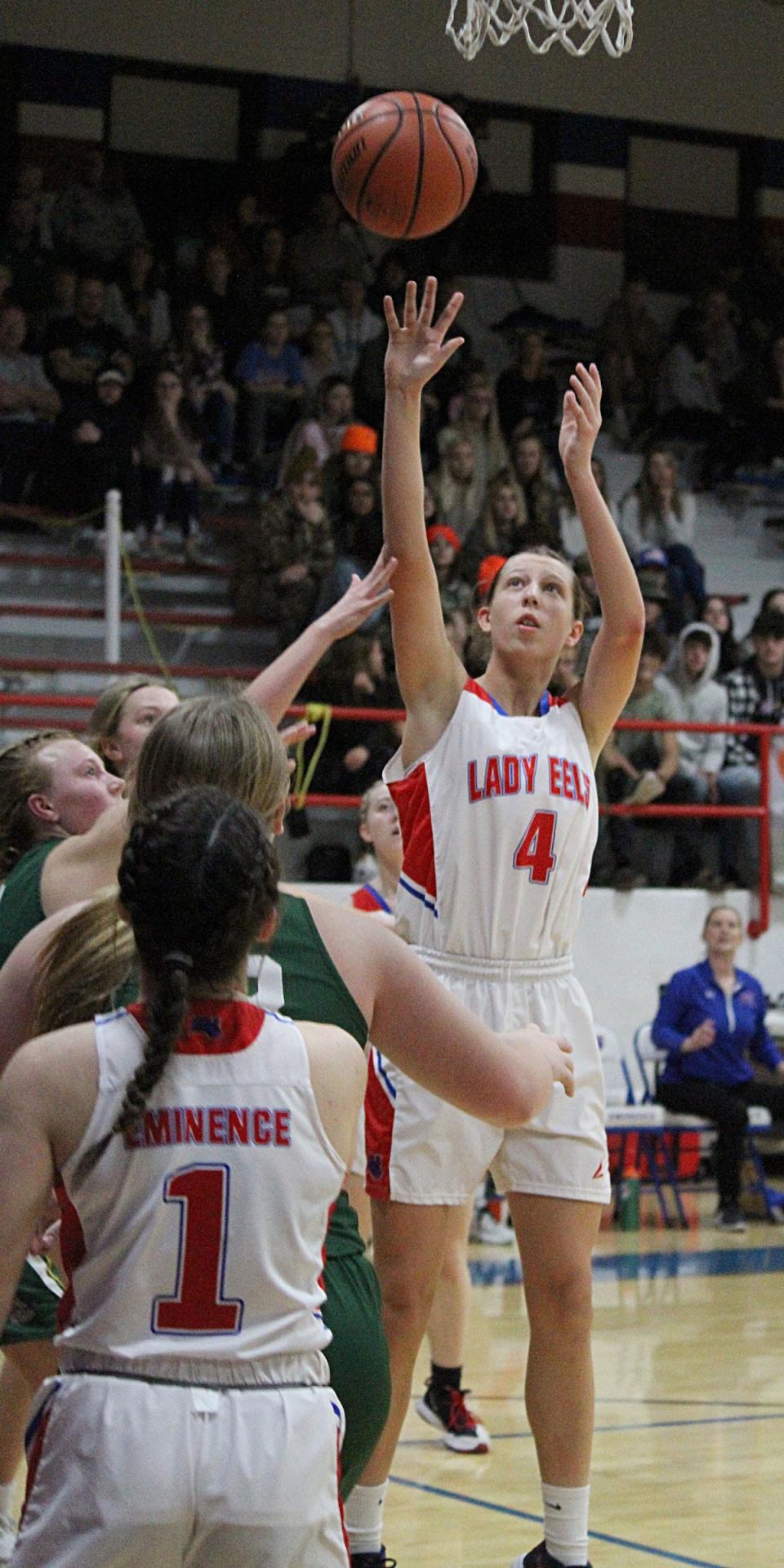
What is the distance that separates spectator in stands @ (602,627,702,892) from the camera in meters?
11.9

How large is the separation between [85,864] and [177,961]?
1.37 meters

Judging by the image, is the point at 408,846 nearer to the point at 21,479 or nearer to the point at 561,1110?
the point at 561,1110


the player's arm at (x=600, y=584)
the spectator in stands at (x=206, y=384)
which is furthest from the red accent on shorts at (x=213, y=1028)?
the spectator in stands at (x=206, y=384)

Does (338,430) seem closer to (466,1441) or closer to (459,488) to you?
(459,488)

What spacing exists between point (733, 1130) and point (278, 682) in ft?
25.2

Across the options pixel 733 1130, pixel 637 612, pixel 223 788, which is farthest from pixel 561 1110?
pixel 733 1130

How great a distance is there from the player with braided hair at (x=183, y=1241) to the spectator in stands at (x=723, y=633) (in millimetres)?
11003

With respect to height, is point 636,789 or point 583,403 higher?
point 583,403

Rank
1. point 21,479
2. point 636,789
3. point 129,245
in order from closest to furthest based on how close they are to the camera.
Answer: point 636,789, point 21,479, point 129,245

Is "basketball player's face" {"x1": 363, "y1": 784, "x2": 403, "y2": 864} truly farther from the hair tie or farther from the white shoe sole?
the hair tie

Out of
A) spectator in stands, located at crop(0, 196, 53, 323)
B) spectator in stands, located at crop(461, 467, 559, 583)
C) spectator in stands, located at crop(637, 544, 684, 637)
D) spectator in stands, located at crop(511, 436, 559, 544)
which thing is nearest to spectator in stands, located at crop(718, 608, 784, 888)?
spectator in stands, located at crop(637, 544, 684, 637)

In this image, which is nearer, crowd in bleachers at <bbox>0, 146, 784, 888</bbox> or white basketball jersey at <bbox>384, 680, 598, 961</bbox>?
white basketball jersey at <bbox>384, 680, 598, 961</bbox>

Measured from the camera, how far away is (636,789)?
39.1 ft

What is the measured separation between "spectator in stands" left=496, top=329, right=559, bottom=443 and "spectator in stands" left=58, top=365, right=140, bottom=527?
10.1 feet
